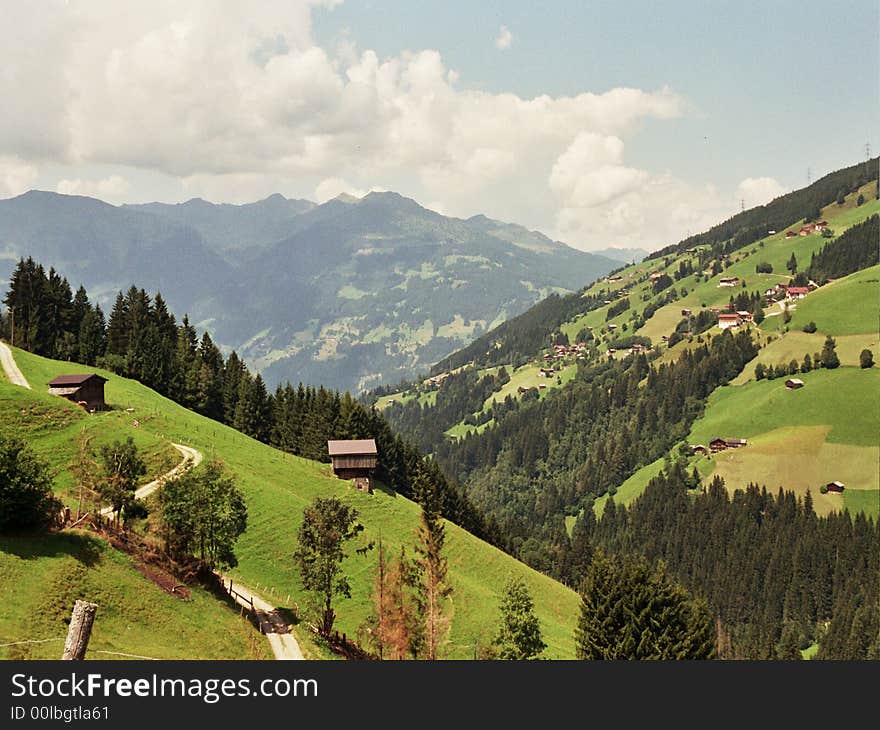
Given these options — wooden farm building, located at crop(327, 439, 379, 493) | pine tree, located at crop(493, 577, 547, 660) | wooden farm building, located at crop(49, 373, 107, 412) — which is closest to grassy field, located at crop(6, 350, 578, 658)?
wooden farm building, located at crop(327, 439, 379, 493)

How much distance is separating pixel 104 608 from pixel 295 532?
3398 cm

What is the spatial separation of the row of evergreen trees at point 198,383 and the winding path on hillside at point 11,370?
23.9 meters

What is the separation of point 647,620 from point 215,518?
4143cm

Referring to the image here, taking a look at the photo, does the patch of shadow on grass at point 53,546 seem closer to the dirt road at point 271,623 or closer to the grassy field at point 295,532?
the dirt road at point 271,623

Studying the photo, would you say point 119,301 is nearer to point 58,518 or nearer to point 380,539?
point 380,539

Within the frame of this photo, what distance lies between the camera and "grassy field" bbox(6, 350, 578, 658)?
74062 millimetres

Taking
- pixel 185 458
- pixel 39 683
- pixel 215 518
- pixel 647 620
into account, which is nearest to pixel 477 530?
pixel 185 458

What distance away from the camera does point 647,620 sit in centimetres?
6325

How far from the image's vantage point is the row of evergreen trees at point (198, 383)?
138 meters

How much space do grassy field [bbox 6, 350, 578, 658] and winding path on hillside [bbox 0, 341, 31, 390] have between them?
1687 mm

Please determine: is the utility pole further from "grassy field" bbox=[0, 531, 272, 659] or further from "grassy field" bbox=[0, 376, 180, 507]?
"grassy field" bbox=[0, 376, 180, 507]

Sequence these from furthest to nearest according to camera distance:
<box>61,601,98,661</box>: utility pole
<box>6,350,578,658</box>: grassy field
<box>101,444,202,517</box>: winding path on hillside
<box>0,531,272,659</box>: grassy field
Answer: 1. <box>6,350,578,658</box>: grassy field
2. <box>101,444,202,517</box>: winding path on hillside
3. <box>0,531,272,659</box>: grassy field
4. <box>61,601,98,661</box>: utility pole

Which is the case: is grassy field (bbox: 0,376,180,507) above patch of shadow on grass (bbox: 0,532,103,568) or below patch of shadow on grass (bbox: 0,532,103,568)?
above

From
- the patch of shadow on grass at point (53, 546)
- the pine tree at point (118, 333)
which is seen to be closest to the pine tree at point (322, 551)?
the patch of shadow on grass at point (53, 546)
